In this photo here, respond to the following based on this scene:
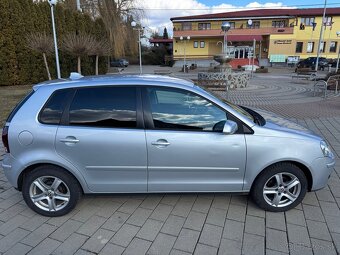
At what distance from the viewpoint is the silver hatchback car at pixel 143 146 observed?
2.87 metres

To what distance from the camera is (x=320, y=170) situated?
3041 mm

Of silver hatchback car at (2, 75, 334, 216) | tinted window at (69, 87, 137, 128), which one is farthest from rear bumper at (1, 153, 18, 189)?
tinted window at (69, 87, 137, 128)

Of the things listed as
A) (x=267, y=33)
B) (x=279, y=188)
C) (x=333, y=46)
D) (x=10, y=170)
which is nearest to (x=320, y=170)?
(x=279, y=188)

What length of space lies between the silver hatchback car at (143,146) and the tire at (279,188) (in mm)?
12

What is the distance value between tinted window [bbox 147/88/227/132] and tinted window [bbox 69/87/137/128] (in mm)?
244

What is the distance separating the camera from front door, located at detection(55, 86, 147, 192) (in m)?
2.86

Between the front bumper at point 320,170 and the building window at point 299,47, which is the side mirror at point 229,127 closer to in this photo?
the front bumper at point 320,170

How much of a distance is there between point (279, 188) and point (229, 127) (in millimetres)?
999

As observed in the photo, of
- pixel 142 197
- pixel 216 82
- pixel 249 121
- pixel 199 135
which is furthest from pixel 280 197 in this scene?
pixel 216 82

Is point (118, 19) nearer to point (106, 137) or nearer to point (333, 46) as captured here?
point (106, 137)

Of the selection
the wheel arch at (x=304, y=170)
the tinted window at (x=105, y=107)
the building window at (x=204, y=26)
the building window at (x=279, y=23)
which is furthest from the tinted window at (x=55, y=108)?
the building window at (x=279, y=23)

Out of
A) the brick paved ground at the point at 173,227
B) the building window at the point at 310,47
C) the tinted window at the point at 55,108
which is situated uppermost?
the building window at the point at 310,47

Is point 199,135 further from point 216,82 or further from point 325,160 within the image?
point 216,82

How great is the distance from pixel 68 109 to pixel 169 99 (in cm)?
112
